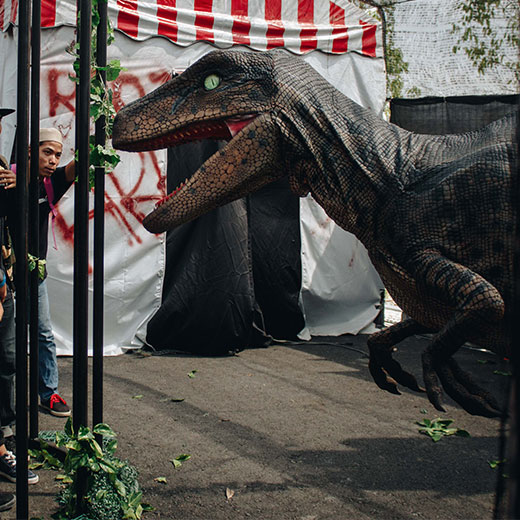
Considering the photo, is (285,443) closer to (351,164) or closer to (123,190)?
(351,164)

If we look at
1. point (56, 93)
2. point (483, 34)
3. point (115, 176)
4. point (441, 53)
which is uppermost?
point (483, 34)

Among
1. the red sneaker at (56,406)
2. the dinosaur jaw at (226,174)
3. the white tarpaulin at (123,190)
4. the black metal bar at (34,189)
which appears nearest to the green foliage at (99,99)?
the black metal bar at (34,189)

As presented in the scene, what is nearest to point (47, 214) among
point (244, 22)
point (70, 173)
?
point (70, 173)

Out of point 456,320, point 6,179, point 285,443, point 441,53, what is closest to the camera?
point 456,320

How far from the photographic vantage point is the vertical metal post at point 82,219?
2352mm

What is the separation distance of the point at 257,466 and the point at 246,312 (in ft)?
9.99

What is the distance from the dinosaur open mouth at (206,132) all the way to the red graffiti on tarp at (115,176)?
3.62m

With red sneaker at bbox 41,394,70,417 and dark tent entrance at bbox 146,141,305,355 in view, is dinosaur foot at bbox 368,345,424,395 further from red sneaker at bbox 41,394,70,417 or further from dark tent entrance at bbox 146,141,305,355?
dark tent entrance at bbox 146,141,305,355

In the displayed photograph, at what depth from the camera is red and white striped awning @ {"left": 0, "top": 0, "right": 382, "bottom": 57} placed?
613 cm

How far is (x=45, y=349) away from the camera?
177 inches

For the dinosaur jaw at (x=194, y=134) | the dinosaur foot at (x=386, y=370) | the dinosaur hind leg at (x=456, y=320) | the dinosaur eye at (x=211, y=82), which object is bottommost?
the dinosaur foot at (x=386, y=370)

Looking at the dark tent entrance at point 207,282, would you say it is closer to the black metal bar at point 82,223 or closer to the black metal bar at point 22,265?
the black metal bar at point 82,223

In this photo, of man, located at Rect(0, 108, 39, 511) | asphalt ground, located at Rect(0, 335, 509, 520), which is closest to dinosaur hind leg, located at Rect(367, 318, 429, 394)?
asphalt ground, located at Rect(0, 335, 509, 520)

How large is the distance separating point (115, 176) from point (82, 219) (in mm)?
4009
